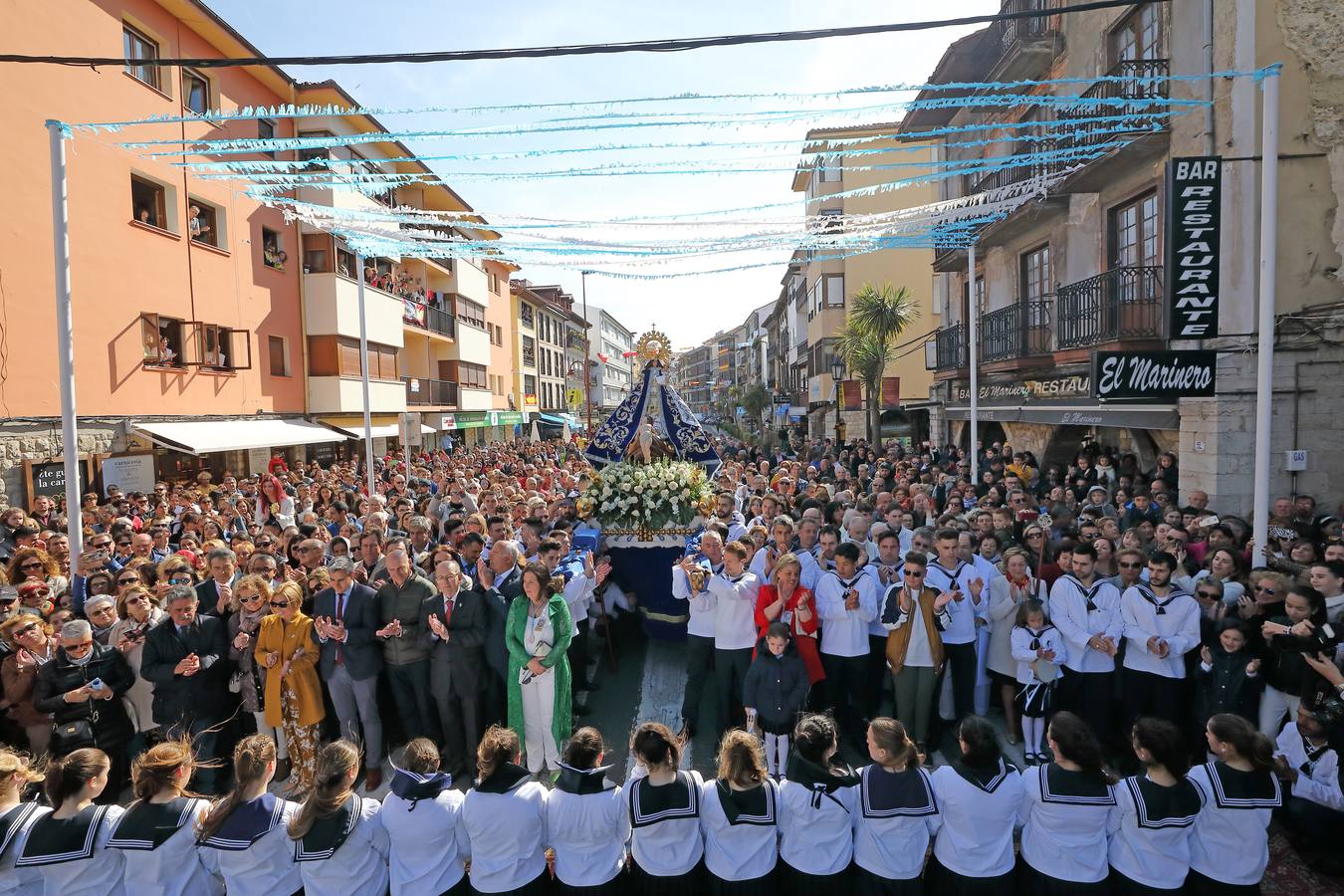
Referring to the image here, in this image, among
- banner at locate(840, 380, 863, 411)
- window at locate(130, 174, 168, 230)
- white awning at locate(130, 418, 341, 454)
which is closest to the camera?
white awning at locate(130, 418, 341, 454)

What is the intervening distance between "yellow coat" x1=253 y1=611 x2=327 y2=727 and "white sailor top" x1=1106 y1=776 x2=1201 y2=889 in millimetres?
5249

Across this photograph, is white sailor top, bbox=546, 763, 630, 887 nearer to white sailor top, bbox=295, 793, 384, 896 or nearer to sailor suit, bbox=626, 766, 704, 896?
sailor suit, bbox=626, 766, 704, 896

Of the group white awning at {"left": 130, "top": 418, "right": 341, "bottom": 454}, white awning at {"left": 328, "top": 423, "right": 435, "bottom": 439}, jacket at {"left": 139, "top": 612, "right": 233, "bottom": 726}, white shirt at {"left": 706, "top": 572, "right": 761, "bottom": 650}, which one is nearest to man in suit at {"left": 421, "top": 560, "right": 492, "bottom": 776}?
jacket at {"left": 139, "top": 612, "right": 233, "bottom": 726}

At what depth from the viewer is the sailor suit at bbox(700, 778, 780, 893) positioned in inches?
140

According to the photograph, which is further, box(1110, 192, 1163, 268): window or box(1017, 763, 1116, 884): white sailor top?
box(1110, 192, 1163, 268): window

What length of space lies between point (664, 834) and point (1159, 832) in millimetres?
2255

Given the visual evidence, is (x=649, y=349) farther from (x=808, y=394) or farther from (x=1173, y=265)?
(x=808, y=394)

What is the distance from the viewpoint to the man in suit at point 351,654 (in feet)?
18.6

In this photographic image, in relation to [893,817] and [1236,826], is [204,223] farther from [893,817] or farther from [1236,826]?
[1236,826]

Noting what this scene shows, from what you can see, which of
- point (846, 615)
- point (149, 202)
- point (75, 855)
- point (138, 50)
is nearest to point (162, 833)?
point (75, 855)

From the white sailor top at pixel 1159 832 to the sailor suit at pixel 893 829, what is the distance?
2.83ft

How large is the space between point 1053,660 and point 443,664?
14.9 feet

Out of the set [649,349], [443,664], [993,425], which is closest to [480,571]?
[443,664]

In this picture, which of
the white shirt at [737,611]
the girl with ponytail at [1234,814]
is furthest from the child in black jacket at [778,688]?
the girl with ponytail at [1234,814]
